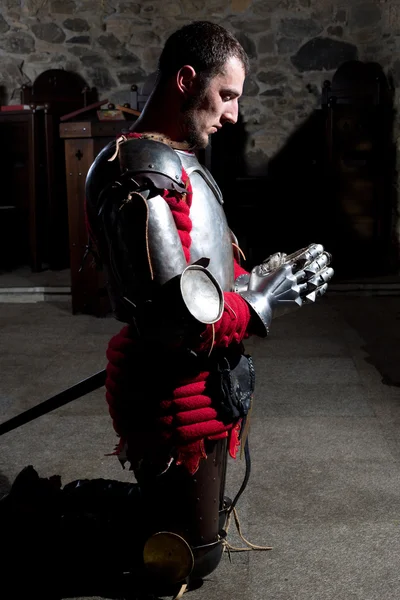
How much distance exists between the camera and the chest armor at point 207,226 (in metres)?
1.59

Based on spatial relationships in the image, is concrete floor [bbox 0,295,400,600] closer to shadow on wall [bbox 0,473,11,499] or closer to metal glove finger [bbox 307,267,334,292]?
shadow on wall [bbox 0,473,11,499]

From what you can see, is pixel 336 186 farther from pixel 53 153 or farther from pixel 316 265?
pixel 316 265

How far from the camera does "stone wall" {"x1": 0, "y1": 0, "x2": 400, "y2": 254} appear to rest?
→ 6.18 m

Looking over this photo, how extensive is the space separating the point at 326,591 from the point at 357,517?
40 cm

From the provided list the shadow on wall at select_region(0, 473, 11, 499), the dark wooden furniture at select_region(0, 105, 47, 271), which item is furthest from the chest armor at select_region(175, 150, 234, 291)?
the dark wooden furniture at select_region(0, 105, 47, 271)

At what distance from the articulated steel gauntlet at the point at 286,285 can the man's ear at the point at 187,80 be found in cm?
42

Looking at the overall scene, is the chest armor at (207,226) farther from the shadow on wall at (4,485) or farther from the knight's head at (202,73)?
the shadow on wall at (4,485)

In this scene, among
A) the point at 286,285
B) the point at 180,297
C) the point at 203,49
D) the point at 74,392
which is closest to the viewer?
the point at 180,297

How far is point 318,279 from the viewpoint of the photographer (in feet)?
5.51

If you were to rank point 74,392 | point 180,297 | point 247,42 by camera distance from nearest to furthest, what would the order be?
point 180,297, point 74,392, point 247,42

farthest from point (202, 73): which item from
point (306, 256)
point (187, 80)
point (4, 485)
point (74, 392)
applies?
point (4, 485)

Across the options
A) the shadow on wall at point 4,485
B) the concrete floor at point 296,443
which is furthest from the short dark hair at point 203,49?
the shadow on wall at point 4,485

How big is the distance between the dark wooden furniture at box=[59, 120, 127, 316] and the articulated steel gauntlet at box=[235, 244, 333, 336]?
288 cm

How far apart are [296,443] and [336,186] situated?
12.3ft
